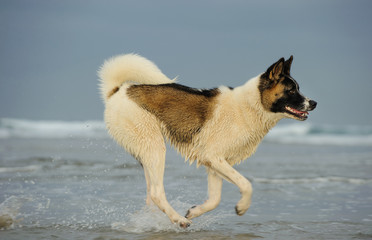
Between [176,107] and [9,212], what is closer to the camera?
[176,107]

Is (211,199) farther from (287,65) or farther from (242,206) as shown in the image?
(287,65)

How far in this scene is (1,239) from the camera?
16.8 ft

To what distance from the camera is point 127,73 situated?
5.73m

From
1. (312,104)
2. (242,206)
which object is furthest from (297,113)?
(242,206)

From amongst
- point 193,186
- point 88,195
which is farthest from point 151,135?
point 193,186

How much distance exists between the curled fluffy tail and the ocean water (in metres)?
1.53

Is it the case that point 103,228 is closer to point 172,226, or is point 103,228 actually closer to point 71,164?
point 172,226

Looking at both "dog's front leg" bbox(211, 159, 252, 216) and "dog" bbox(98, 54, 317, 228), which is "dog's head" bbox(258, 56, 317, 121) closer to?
"dog" bbox(98, 54, 317, 228)

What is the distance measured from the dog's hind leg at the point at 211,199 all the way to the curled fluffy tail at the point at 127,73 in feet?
4.15

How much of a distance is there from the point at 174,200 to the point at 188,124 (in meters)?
1.65

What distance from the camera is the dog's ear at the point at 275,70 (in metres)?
5.29

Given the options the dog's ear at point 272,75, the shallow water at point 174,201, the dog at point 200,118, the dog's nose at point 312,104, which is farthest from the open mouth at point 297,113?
the shallow water at point 174,201

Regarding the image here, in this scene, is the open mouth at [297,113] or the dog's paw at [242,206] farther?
the open mouth at [297,113]

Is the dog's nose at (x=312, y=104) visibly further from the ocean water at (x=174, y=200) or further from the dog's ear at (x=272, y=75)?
the ocean water at (x=174, y=200)
